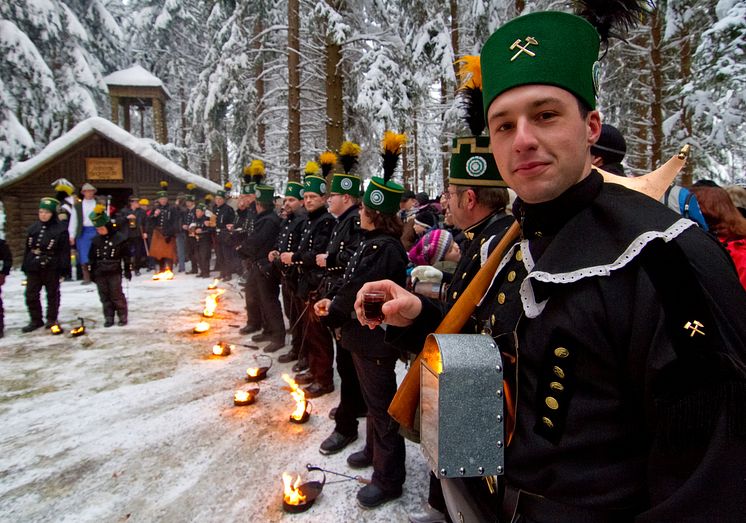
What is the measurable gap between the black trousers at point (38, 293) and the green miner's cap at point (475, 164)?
31.9 feet

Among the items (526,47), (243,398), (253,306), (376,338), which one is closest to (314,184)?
(243,398)

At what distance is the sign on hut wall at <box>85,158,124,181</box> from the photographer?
58.7 feet

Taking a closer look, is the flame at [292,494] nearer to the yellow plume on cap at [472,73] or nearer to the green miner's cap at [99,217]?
the yellow plume on cap at [472,73]

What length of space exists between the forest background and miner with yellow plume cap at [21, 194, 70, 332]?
547 cm

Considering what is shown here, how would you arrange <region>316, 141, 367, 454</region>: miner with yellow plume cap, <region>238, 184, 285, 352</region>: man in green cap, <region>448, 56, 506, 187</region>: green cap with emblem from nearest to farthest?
<region>448, 56, 506, 187</region>: green cap with emblem → <region>316, 141, 367, 454</region>: miner with yellow plume cap → <region>238, 184, 285, 352</region>: man in green cap

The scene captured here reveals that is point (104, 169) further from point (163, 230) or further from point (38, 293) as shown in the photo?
point (38, 293)

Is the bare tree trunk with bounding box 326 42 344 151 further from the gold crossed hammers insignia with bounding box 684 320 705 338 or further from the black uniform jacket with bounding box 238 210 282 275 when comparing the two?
the gold crossed hammers insignia with bounding box 684 320 705 338

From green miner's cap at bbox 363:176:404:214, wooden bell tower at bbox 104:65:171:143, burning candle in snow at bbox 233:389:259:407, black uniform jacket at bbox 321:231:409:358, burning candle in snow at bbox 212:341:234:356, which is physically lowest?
burning candle in snow at bbox 233:389:259:407

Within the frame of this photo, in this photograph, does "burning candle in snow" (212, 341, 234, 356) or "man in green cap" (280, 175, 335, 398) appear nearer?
"man in green cap" (280, 175, 335, 398)

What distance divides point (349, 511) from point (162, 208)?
1528 cm

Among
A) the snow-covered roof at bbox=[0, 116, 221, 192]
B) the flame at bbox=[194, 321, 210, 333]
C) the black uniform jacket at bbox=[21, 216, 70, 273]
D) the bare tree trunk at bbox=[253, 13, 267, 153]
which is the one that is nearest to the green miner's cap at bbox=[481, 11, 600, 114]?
the flame at bbox=[194, 321, 210, 333]

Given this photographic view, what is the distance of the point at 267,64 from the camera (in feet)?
55.5

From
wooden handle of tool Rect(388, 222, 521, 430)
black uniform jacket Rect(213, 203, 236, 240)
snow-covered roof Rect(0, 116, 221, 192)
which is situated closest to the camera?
wooden handle of tool Rect(388, 222, 521, 430)

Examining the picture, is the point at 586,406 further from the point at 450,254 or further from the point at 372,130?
the point at 372,130
